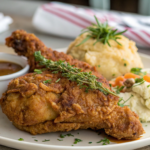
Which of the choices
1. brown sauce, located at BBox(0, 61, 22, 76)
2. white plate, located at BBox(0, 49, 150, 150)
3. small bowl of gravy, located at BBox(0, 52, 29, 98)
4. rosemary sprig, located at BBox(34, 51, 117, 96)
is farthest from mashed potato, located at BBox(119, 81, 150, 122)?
brown sauce, located at BBox(0, 61, 22, 76)

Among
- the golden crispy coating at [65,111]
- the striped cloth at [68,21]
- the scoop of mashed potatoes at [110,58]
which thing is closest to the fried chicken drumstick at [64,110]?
the golden crispy coating at [65,111]

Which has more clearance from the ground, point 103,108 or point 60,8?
point 60,8

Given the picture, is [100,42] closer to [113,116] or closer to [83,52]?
[83,52]

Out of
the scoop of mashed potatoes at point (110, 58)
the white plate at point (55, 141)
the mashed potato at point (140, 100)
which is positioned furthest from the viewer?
the scoop of mashed potatoes at point (110, 58)

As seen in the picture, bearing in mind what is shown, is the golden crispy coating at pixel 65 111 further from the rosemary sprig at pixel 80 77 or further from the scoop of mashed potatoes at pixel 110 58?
the scoop of mashed potatoes at pixel 110 58

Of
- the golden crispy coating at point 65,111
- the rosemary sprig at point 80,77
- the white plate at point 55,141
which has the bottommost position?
the white plate at point 55,141

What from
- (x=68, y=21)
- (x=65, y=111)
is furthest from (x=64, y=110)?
(x=68, y=21)

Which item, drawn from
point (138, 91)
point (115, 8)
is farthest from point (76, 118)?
point (115, 8)
